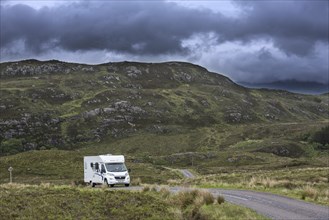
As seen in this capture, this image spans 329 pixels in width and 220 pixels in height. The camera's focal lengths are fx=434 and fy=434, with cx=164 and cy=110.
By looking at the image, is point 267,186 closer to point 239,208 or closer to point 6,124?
point 239,208

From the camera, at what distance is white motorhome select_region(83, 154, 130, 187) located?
44.3 m

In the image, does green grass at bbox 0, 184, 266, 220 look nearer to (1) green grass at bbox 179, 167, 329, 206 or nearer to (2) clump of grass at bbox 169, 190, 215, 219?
(2) clump of grass at bbox 169, 190, 215, 219

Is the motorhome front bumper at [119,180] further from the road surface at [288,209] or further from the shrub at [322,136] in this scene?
the shrub at [322,136]

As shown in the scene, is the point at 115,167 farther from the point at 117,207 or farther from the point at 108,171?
the point at 117,207

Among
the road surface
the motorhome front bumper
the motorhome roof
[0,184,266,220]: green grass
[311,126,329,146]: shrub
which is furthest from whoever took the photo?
[311,126,329,146]: shrub

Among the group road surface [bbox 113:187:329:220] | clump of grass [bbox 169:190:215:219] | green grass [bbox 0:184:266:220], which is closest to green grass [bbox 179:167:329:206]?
road surface [bbox 113:187:329:220]

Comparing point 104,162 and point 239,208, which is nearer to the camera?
point 239,208

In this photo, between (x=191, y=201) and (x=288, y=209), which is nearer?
(x=288, y=209)

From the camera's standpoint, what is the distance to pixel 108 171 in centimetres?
4475

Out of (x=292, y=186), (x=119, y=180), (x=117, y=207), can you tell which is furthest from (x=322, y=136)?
(x=117, y=207)

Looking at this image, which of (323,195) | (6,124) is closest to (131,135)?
(6,124)

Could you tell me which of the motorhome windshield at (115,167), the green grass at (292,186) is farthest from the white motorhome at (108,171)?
the green grass at (292,186)

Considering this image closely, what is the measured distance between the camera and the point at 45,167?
93.6m

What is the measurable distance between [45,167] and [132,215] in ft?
252
